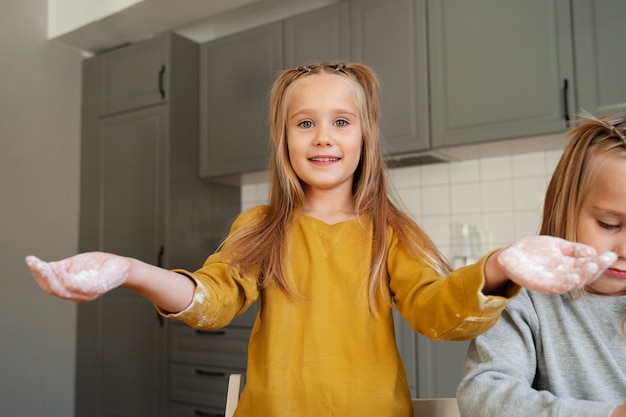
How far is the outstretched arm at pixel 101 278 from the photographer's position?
0.59m

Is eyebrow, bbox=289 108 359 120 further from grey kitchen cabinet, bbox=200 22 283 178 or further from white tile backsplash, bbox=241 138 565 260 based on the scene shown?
grey kitchen cabinet, bbox=200 22 283 178

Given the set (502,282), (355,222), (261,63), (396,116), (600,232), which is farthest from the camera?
(261,63)

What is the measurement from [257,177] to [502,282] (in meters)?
2.59

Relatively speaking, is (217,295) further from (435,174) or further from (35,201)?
(35,201)

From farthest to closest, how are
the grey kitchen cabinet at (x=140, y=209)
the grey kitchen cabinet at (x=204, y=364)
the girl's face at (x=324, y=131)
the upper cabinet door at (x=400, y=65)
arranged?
the grey kitchen cabinet at (x=140, y=209) < the grey kitchen cabinet at (x=204, y=364) < the upper cabinet door at (x=400, y=65) < the girl's face at (x=324, y=131)

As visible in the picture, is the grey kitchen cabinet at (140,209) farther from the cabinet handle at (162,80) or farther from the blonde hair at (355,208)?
the blonde hair at (355,208)

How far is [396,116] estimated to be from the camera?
254 centimetres

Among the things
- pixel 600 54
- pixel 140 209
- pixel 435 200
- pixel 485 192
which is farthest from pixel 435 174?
pixel 140 209

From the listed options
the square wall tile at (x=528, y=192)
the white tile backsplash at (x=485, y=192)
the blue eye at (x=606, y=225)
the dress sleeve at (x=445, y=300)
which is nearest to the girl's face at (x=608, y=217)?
the blue eye at (x=606, y=225)

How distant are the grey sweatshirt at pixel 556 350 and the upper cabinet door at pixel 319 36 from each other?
2.08 meters

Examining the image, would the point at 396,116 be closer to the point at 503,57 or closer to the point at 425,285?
the point at 503,57

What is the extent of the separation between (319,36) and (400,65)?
46 centimetres

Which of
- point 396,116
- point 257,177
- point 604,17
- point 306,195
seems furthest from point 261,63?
point 306,195

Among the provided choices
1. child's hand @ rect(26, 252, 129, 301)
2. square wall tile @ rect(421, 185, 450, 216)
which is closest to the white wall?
square wall tile @ rect(421, 185, 450, 216)
